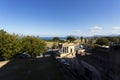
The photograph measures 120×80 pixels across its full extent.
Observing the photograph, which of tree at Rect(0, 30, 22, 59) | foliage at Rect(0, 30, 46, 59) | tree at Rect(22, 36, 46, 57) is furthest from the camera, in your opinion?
tree at Rect(22, 36, 46, 57)

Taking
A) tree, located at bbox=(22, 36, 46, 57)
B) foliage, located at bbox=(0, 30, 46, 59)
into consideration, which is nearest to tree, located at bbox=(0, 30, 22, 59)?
foliage, located at bbox=(0, 30, 46, 59)

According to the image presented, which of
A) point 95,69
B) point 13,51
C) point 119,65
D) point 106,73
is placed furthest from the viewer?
point 13,51

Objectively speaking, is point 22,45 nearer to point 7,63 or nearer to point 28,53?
point 28,53

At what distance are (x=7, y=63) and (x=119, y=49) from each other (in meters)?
27.6

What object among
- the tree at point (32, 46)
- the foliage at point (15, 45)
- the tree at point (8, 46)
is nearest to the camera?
the tree at point (8, 46)

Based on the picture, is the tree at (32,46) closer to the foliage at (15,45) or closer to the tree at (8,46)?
the foliage at (15,45)

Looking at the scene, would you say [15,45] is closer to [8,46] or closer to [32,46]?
[8,46]

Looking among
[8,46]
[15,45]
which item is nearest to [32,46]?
[15,45]

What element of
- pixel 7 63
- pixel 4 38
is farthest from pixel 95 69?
pixel 4 38

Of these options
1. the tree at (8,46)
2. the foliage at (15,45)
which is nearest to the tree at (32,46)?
the foliage at (15,45)

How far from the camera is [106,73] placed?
1406cm

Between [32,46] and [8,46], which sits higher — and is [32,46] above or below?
below

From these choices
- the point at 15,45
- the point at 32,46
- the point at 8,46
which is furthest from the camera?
the point at 32,46

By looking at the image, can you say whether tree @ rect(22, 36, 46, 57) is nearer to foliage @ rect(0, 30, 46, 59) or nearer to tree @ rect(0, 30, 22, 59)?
foliage @ rect(0, 30, 46, 59)
